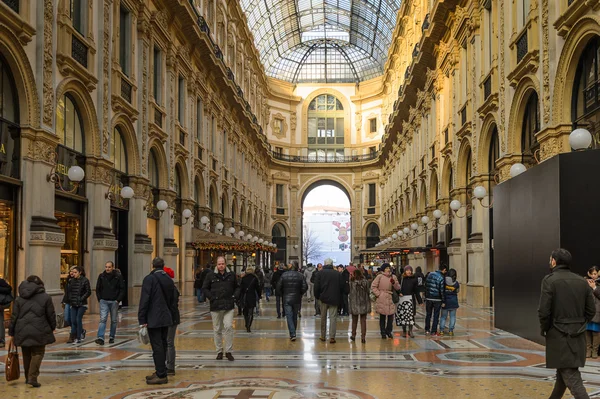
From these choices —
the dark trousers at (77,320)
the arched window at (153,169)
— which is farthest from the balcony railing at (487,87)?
the dark trousers at (77,320)

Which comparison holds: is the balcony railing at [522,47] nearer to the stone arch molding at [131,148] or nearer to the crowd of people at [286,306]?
the crowd of people at [286,306]

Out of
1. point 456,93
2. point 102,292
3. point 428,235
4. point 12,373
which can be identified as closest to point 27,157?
point 102,292

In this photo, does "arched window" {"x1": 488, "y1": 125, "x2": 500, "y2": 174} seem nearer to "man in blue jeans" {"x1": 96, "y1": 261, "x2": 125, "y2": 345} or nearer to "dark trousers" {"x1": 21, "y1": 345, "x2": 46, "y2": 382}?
"man in blue jeans" {"x1": 96, "y1": 261, "x2": 125, "y2": 345}

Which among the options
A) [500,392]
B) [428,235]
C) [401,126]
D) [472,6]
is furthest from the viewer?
[401,126]

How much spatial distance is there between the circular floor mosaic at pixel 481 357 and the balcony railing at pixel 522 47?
8.72 meters

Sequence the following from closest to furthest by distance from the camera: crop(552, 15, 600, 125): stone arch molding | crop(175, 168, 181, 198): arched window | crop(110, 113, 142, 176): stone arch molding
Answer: crop(552, 15, 600, 125): stone arch molding
crop(110, 113, 142, 176): stone arch molding
crop(175, 168, 181, 198): arched window

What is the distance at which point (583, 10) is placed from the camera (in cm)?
1308

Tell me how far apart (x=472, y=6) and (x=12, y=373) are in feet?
67.5

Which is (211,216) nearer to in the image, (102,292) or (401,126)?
(401,126)

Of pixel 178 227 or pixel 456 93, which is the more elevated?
pixel 456 93

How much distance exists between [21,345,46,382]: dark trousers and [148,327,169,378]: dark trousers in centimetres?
136

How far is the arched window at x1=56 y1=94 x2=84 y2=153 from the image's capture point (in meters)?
17.0

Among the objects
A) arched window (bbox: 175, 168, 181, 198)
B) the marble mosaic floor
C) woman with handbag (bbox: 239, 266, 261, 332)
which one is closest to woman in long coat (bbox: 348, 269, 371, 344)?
the marble mosaic floor

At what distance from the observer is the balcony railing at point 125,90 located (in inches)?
856
